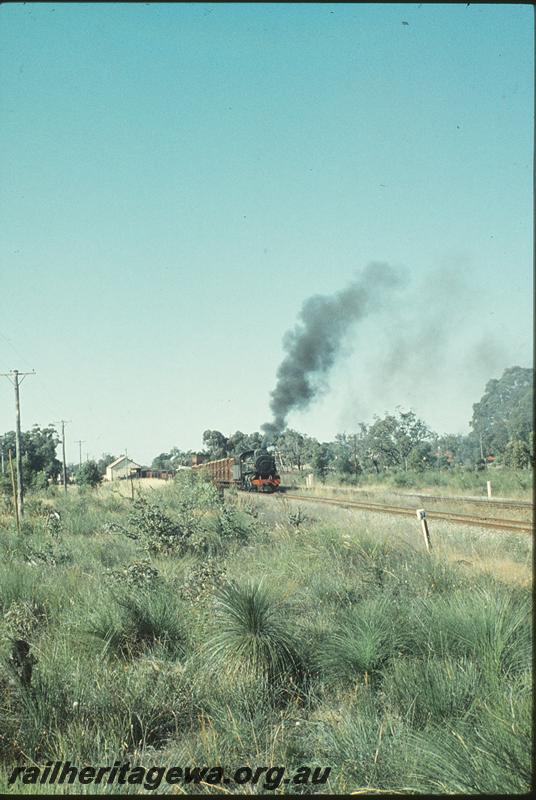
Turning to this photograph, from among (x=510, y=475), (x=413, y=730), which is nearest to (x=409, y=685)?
(x=413, y=730)

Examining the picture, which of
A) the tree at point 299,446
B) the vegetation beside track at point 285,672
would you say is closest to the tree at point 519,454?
the vegetation beside track at point 285,672

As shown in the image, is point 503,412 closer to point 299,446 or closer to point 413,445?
point 413,445

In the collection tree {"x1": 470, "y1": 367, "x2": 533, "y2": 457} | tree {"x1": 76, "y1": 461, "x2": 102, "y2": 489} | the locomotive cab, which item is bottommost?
tree {"x1": 76, "y1": 461, "x2": 102, "y2": 489}

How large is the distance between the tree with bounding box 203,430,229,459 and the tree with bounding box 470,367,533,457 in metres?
15.8

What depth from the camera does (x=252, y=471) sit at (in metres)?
35.5

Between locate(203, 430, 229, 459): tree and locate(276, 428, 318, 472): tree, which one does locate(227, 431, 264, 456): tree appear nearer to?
locate(203, 430, 229, 459): tree

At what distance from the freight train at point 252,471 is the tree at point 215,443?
19.7 feet

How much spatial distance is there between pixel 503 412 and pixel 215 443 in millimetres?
19311

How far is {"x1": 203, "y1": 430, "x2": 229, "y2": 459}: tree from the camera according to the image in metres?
45.1

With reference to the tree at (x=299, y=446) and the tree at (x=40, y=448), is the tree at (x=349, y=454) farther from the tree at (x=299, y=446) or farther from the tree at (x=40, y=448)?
the tree at (x=40, y=448)

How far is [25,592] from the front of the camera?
27.5 ft

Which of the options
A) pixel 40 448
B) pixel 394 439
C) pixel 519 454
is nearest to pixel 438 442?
pixel 394 439

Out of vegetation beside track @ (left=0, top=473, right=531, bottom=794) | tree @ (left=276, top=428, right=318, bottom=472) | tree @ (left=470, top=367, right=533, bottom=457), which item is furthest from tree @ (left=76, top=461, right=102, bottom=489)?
vegetation beside track @ (left=0, top=473, right=531, bottom=794)

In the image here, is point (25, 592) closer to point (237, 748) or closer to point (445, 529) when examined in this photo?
point (237, 748)
